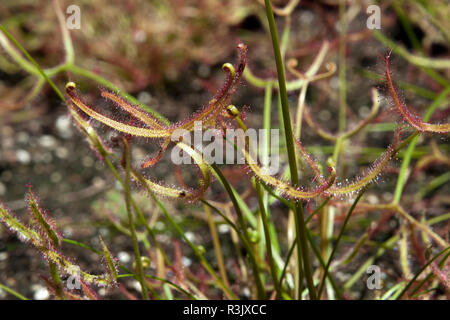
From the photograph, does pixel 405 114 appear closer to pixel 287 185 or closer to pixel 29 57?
pixel 287 185

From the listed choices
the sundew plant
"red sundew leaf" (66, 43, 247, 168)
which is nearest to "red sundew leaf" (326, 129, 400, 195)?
the sundew plant

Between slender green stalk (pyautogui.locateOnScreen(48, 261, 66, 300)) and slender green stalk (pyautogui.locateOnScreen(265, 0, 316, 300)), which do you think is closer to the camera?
slender green stalk (pyautogui.locateOnScreen(265, 0, 316, 300))

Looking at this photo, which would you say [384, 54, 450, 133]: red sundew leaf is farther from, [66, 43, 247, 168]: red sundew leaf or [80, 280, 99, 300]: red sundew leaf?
[80, 280, 99, 300]: red sundew leaf

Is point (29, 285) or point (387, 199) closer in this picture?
point (29, 285)

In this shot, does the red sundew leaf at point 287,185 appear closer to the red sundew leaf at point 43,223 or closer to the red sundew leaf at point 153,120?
the red sundew leaf at point 153,120

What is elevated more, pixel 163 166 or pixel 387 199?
pixel 163 166

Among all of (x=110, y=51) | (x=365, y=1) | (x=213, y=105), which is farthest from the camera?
(x=365, y=1)
